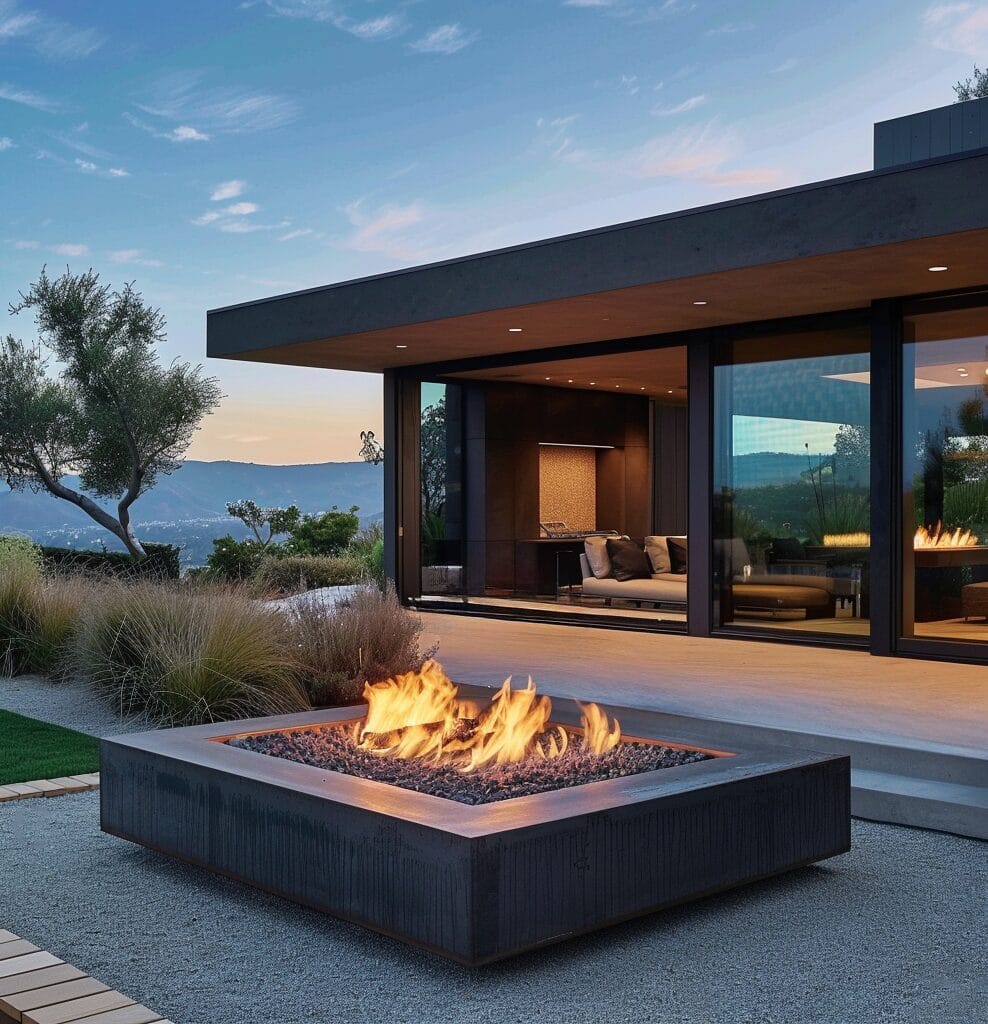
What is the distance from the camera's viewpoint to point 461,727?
15.3 feet

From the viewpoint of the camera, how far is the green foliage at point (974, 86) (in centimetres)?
2036

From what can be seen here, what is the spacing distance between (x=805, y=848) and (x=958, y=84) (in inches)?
803

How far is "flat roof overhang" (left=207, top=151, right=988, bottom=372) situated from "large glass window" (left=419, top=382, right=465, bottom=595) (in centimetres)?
129

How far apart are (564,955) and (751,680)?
4419mm

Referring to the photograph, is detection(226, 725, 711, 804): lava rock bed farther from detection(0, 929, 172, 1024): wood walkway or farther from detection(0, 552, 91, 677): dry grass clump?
detection(0, 552, 91, 677): dry grass clump

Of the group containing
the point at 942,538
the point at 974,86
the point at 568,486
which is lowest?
the point at 942,538

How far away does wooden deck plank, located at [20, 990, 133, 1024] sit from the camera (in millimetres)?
2756

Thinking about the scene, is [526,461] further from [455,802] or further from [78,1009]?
[78,1009]

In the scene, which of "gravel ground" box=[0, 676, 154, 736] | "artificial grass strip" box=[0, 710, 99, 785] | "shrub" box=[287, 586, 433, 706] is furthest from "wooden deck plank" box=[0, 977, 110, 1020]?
"shrub" box=[287, 586, 433, 706]

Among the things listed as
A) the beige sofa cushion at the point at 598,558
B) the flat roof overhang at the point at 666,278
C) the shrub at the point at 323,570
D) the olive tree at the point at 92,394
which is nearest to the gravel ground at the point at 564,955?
the flat roof overhang at the point at 666,278

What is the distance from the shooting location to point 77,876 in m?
4.25

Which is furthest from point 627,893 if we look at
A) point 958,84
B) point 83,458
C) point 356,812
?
point 958,84

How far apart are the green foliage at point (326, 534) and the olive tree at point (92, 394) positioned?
11.6 feet

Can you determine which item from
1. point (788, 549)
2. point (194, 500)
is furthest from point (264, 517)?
point (788, 549)
